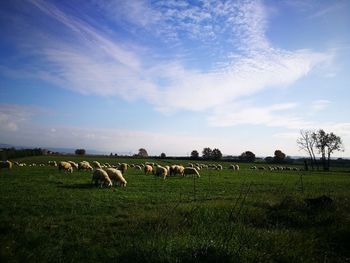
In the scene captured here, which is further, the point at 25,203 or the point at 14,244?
the point at 25,203

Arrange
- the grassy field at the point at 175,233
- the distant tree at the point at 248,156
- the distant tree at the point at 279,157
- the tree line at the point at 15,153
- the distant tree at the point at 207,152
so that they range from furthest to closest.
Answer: the distant tree at the point at 207,152 → the distant tree at the point at 248,156 → the distant tree at the point at 279,157 → the tree line at the point at 15,153 → the grassy field at the point at 175,233

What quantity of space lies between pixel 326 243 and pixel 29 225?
33.2ft

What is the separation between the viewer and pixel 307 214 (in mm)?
12672

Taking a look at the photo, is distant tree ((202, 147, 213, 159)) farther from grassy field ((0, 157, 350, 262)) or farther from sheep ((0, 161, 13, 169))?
grassy field ((0, 157, 350, 262))

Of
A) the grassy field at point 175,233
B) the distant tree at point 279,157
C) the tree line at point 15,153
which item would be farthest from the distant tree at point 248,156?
the grassy field at point 175,233

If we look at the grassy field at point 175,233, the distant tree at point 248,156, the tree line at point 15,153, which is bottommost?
the grassy field at point 175,233

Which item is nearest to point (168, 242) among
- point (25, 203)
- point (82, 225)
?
point (82, 225)

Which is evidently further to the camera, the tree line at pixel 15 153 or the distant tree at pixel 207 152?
the distant tree at pixel 207 152

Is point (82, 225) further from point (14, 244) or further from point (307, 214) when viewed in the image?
point (307, 214)

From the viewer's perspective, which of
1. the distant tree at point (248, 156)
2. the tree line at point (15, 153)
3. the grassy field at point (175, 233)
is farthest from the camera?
the distant tree at point (248, 156)

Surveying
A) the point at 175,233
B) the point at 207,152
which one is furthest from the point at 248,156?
the point at 175,233

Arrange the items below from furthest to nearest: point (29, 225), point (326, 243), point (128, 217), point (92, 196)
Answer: point (92, 196)
point (128, 217)
point (29, 225)
point (326, 243)

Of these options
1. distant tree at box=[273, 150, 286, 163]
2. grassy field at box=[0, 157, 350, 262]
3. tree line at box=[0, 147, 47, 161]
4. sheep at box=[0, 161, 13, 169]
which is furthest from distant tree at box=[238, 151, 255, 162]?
grassy field at box=[0, 157, 350, 262]

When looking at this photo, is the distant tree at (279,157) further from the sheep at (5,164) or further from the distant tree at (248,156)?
the sheep at (5,164)
